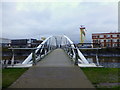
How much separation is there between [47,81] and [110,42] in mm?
58313

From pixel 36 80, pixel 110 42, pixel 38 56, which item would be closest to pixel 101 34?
pixel 110 42

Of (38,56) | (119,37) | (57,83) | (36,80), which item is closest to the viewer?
(57,83)

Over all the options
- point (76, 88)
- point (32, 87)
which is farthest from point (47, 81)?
point (76, 88)

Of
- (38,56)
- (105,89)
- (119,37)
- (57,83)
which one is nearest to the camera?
(105,89)

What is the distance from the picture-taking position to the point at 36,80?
4453mm

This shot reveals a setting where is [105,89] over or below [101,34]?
below

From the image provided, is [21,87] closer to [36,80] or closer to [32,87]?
[32,87]

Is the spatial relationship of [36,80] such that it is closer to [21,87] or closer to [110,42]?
[21,87]

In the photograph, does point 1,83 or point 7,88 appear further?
point 1,83

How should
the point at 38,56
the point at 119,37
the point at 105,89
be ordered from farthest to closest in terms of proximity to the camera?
the point at 119,37 → the point at 38,56 → the point at 105,89

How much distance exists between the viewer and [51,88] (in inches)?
146

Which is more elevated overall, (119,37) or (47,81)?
(119,37)

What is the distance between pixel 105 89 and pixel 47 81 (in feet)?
5.07

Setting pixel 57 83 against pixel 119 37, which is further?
pixel 119 37
